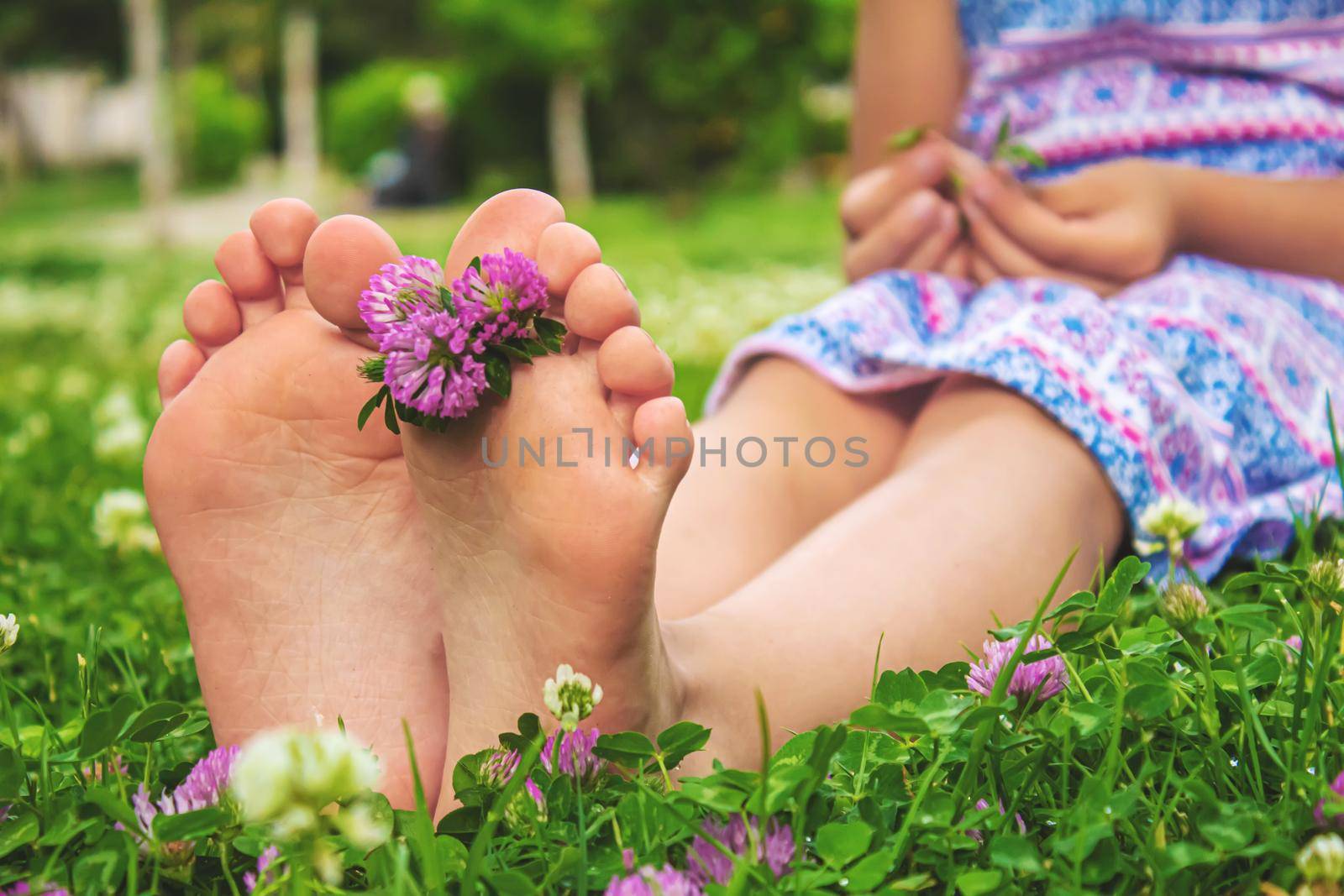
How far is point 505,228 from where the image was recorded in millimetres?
887

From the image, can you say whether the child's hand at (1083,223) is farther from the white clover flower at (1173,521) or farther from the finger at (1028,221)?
the white clover flower at (1173,521)

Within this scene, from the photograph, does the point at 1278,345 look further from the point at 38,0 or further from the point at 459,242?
the point at 38,0

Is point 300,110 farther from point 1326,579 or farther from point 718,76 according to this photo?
point 1326,579

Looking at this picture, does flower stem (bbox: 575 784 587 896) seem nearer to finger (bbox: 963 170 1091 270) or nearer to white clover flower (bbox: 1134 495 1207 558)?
white clover flower (bbox: 1134 495 1207 558)

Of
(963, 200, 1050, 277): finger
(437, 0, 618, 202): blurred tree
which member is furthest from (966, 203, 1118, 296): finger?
(437, 0, 618, 202): blurred tree

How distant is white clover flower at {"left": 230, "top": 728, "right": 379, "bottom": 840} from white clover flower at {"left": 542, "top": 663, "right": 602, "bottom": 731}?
0.81 ft

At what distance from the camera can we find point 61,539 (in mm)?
1678

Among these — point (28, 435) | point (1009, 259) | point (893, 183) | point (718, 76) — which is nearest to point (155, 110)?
point (718, 76)

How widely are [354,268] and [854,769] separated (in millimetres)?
498

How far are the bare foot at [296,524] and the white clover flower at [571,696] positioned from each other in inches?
6.3

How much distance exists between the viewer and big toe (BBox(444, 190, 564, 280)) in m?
0.88

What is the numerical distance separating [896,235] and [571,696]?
91cm

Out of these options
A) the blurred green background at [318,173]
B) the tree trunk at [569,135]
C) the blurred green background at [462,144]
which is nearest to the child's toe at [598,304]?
the blurred green background at [318,173]

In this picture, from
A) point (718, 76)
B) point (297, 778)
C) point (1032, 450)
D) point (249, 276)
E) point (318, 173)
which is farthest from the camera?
point (318, 173)
